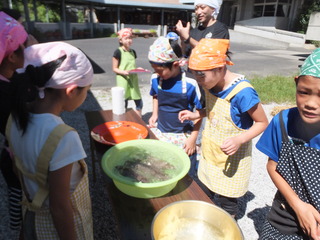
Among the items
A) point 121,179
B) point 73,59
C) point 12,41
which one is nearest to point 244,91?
point 121,179

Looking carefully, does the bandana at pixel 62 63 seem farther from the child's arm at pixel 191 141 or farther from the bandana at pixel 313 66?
the child's arm at pixel 191 141

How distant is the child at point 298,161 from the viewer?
1.10 metres

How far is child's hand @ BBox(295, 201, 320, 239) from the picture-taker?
116 cm

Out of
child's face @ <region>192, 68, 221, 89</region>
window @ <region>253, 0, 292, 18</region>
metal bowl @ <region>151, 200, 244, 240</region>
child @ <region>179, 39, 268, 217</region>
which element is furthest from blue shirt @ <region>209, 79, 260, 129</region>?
window @ <region>253, 0, 292, 18</region>

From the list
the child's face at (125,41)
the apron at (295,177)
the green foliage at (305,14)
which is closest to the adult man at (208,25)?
the child's face at (125,41)

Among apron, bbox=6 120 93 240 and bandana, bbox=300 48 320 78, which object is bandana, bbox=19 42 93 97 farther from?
bandana, bbox=300 48 320 78

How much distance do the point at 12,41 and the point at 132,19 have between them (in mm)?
27900

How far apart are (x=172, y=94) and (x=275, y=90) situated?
5.51 m

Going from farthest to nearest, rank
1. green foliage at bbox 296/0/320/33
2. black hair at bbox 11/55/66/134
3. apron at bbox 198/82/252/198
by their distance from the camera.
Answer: green foliage at bbox 296/0/320/33 < apron at bbox 198/82/252/198 < black hair at bbox 11/55/66/134

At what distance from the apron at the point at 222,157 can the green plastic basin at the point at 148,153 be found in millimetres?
445

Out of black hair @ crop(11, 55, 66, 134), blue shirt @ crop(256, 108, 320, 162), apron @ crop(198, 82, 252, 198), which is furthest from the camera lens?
apron @ crop(198, 82, 252, 198)

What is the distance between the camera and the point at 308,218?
1.18 metres

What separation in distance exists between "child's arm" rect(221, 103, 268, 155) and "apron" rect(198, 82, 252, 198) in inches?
4.7

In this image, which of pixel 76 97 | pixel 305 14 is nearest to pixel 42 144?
pixel 76 97
